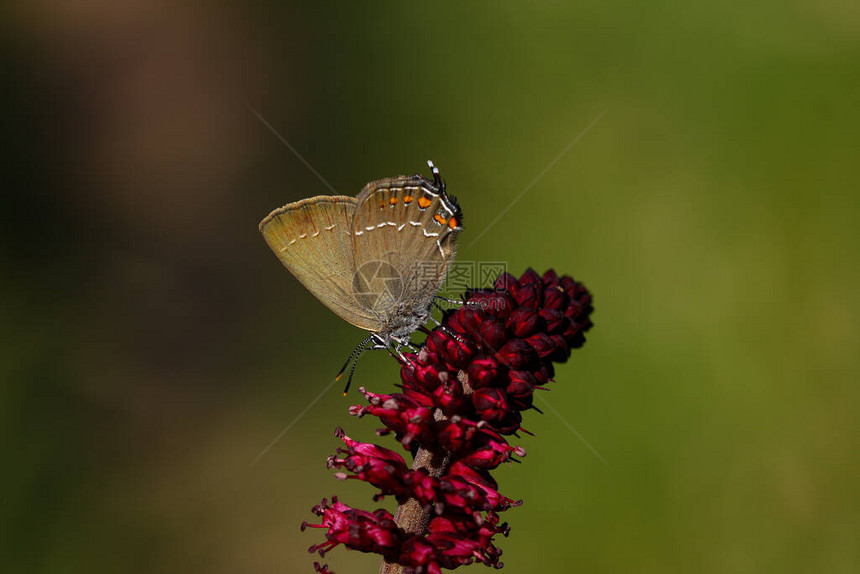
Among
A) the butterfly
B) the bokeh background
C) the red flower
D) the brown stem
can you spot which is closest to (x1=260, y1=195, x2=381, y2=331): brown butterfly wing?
the butterfly

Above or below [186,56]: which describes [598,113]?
above

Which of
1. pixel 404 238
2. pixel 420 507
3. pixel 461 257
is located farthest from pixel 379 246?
pixel 461 257

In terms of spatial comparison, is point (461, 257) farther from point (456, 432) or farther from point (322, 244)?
point (456, 432)

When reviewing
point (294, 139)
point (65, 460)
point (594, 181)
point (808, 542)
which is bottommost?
point (65, 460)

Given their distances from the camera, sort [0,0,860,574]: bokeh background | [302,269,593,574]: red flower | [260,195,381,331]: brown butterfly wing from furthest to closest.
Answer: [0,0,860,574]: bokeh background → [260,195,381,331]: brown butterfly wing → [302,269,593,574]: red flower

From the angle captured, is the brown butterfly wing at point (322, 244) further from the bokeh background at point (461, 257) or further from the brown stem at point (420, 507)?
the bokeh background at point (461, 257)

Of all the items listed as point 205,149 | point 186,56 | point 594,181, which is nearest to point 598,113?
point 594,181

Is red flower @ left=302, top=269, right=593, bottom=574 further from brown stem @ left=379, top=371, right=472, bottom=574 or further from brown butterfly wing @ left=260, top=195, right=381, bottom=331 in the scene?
brown butterfly wing @ left=260, top=195, right=381, bottom=331

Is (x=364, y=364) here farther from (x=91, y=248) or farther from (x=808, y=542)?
(x=808, y=542)
